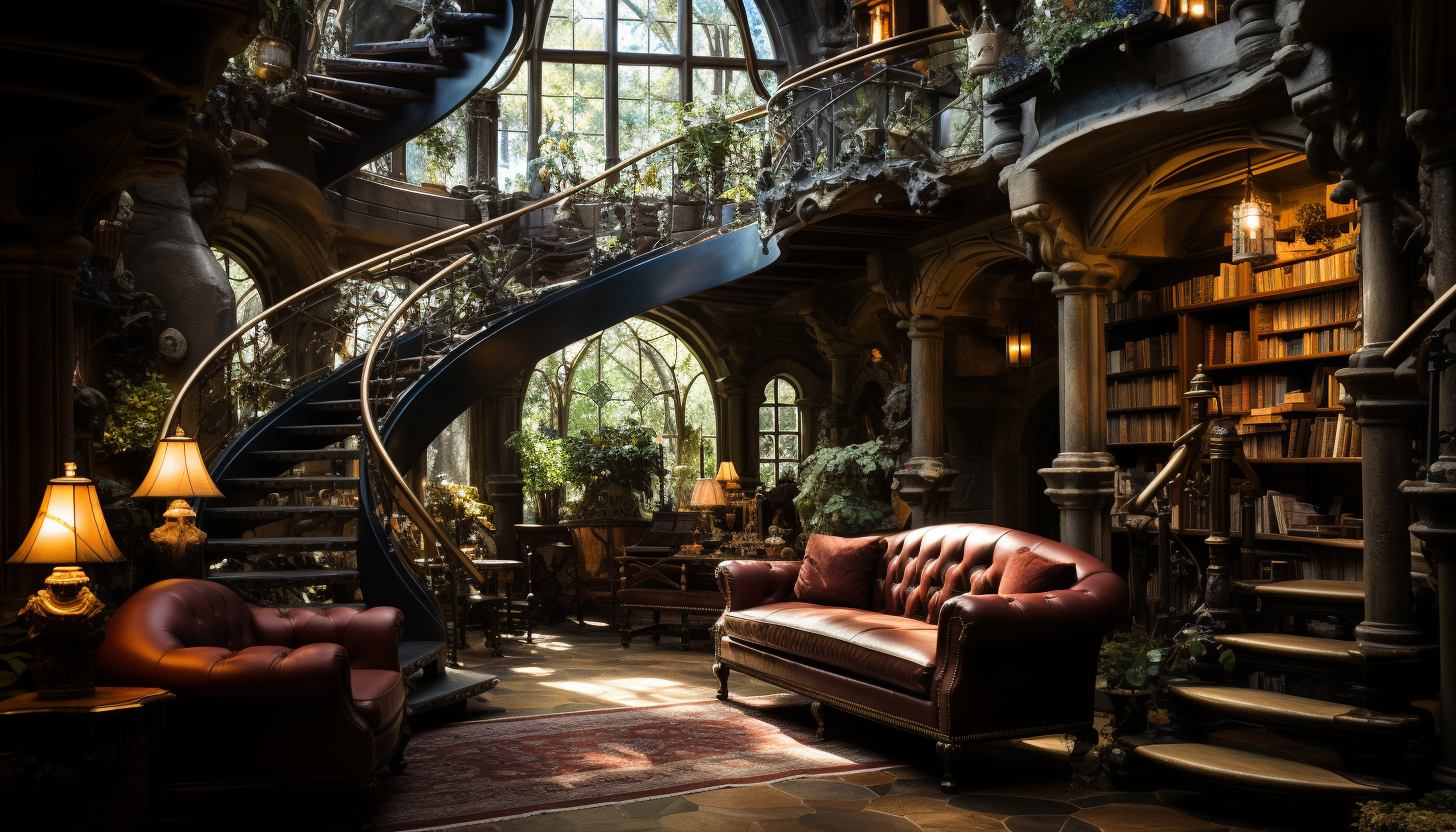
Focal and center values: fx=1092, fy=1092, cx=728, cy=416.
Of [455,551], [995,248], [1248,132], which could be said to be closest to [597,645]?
[455,551]

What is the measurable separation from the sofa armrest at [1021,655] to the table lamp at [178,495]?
3.53 metres

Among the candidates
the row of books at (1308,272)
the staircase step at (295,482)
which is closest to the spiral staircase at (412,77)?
the staircase step at (295,482)

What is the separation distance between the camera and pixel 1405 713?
3.98 meters

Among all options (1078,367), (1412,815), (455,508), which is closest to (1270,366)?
(1078,367)

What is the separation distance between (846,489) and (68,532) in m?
6.45

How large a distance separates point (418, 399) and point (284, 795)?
387cm

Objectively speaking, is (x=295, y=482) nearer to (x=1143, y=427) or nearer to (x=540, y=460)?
(x=540, y=460)

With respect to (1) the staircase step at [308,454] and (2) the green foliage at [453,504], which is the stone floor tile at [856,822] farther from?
(2) the green foliage at [453,504]

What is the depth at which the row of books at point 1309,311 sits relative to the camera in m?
6.61

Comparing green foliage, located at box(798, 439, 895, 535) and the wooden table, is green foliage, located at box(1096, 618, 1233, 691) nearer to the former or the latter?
the wooden table

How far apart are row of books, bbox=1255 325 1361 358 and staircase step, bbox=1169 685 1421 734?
2764 millimetres

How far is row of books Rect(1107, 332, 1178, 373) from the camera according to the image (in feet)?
25.5

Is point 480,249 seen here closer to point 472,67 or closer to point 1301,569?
point 472,67

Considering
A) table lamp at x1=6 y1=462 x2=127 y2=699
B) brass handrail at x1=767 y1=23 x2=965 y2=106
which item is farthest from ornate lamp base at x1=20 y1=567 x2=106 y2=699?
brass handrail at x1=767 y1=23 x2=965 y2=106
